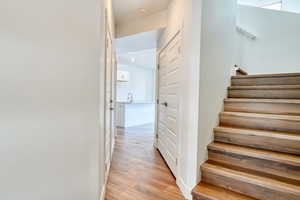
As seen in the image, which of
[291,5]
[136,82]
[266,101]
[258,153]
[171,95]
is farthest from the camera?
[136,82]

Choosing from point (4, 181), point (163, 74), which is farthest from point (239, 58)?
point (4, 181)

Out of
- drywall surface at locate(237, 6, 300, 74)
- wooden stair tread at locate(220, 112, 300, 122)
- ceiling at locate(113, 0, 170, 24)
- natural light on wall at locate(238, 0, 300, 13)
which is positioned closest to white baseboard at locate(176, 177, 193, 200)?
wooden stair tread at locate(220, 112, 300, 122)

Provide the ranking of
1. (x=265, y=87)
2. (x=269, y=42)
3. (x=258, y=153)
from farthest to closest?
(x=269, y=42)
(x=265, y=87)
(x=258, y=153)

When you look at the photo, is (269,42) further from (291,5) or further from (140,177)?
(140,177)

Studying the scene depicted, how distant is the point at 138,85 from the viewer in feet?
25.3

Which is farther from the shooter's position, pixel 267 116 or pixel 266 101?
pixel 266 101

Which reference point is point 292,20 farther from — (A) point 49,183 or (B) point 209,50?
(A) point 49,183

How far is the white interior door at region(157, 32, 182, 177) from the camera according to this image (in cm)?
224

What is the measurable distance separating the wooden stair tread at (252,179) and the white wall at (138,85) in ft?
18.7

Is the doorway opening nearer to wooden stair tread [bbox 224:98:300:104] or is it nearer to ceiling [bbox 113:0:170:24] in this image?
ceiling [bbox 113:0:170:24]

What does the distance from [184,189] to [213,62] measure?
1.53 m

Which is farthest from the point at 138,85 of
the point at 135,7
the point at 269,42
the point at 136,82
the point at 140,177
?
the point at 140,177

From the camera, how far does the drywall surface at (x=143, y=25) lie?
115 inches

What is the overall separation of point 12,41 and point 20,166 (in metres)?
0.50
